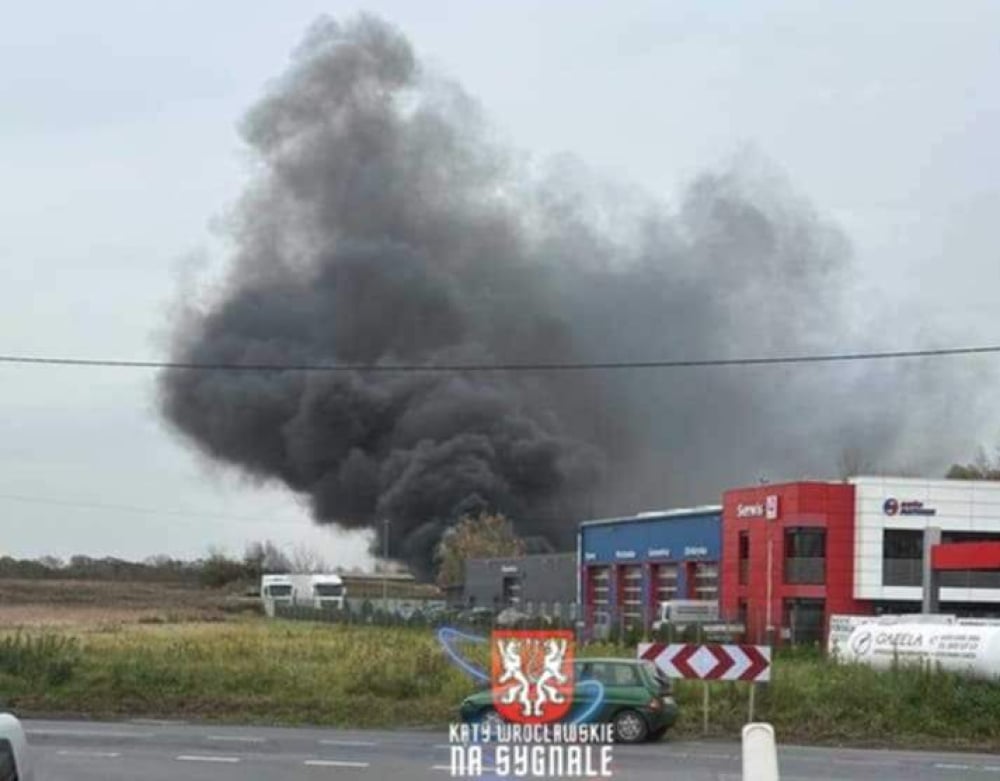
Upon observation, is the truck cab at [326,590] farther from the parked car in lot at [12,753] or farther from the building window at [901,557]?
the parked car in lot at [12,753]

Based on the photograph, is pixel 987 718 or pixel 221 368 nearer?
pixel 987 718

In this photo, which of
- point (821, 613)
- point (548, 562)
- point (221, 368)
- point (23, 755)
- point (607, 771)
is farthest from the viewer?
point (221, 368)

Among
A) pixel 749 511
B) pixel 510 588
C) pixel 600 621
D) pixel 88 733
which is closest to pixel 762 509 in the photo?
pixel 749 511

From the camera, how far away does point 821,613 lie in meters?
63.6

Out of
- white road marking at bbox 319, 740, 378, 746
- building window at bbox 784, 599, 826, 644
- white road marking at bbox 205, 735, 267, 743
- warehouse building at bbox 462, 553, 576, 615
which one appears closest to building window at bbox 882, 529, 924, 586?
building window at bbox 784, 599, 826, 644

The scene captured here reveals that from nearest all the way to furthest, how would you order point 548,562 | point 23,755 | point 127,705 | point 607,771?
point 23,755 < point 607,771 < point 127,705 < point 548,562

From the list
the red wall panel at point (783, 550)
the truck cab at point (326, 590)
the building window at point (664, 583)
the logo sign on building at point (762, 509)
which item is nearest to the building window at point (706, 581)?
the building window at point (664, 583)

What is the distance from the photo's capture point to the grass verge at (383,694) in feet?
81.4

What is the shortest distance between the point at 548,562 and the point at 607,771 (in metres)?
73.2

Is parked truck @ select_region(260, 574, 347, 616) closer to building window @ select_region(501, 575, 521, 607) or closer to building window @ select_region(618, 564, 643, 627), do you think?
building window @ select_region(501, 575, 521, 607)

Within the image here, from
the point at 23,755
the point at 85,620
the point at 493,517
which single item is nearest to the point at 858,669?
the point at 23,755

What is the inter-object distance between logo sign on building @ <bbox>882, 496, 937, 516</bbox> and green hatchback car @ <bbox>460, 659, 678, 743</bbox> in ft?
142

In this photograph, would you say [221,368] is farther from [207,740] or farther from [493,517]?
[207,740]

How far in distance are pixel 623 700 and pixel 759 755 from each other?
55.5 feet
